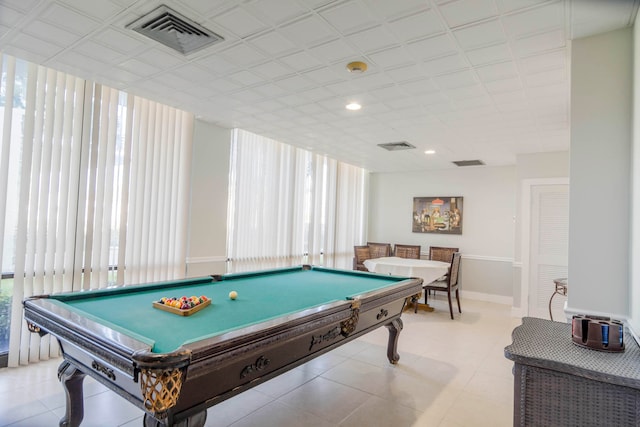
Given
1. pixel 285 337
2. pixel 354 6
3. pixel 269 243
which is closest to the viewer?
pixel 285 337

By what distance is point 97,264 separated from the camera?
343cm

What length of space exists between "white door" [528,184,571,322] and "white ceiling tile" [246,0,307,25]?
474cm

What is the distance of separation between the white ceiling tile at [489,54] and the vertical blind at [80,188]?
3.25 metres

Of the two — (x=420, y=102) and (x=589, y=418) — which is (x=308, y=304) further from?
(x=420, y=102)

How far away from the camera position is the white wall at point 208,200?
4285mm

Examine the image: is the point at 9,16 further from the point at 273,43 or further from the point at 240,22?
the point at 273,43

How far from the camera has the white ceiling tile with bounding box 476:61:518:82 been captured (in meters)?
2.53

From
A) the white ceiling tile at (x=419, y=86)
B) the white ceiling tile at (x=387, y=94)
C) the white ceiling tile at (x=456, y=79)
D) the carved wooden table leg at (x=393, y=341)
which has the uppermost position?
the white ceiling tile at (x=456, y=79)

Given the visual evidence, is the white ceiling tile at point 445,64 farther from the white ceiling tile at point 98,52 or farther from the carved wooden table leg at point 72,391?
the carved wooden table leg at point 72,391

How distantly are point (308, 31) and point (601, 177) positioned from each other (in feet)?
6.57

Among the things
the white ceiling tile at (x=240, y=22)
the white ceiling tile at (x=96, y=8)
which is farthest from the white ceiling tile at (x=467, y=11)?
the white ceiling tile at (x=96, y=8)

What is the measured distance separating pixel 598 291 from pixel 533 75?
65.2 inches

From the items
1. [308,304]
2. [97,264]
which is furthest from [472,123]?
[97,264]

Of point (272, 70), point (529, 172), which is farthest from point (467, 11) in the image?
point (529, 172)
